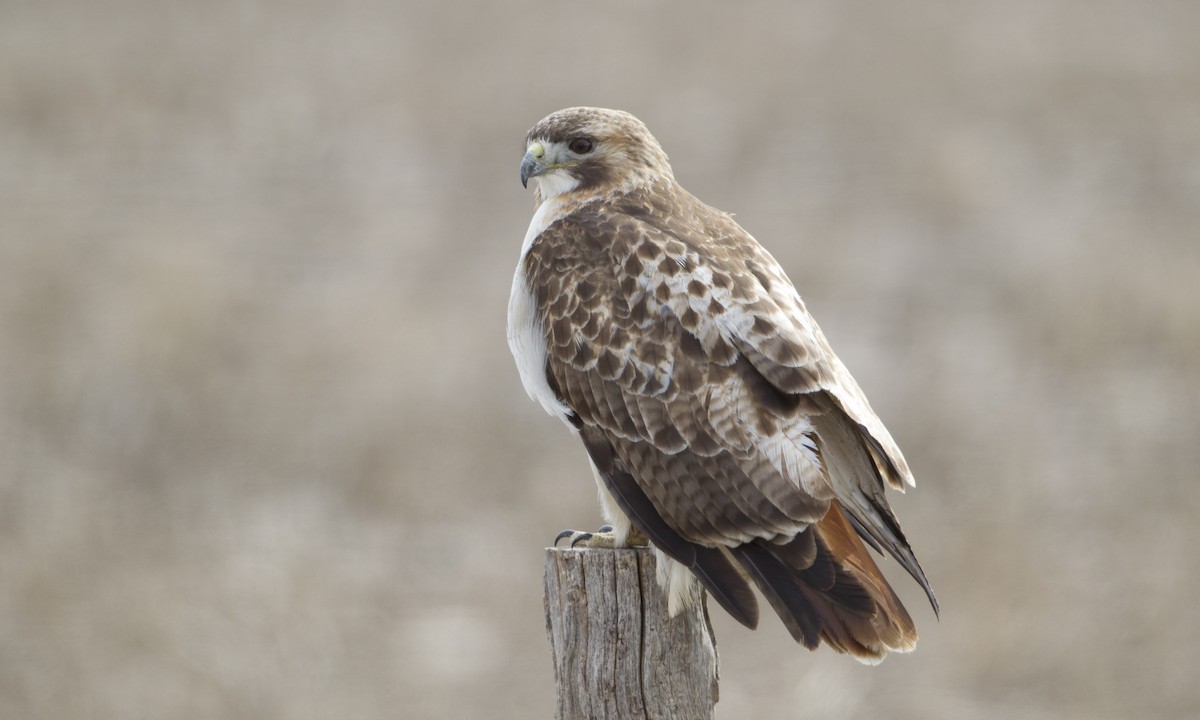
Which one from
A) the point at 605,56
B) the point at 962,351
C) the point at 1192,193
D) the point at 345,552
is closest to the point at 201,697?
the point at 345,552

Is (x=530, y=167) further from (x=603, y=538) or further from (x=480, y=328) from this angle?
(x=480, y=328)

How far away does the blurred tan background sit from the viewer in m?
8.55

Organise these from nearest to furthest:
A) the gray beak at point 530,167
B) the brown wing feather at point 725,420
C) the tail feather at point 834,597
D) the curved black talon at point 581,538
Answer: the tail feather at point 834,597 → the brown wing feather at point 725,420 → the curved black talon at point 581,538 → the gray beak at point 530,167

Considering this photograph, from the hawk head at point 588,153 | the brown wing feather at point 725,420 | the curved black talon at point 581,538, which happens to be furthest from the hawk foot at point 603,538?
the hawk head at point 588,153

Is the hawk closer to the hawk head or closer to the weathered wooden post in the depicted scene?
the weathered wooden post

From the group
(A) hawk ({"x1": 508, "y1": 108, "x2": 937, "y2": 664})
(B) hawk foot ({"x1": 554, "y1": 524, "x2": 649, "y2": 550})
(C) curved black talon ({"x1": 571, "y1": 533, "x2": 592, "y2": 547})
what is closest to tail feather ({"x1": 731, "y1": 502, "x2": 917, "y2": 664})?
(A) hawk ({"x1": 508, "y1": 108, "x2": 937, "y2": 664})

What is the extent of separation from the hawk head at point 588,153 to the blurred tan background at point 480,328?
3.78 m

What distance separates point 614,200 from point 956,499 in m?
6.43

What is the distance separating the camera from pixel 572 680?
Result: 377 cm

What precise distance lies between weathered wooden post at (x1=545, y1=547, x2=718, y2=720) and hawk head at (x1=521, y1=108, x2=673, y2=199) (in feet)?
4.91

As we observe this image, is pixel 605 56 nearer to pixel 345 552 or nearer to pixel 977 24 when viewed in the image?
pixel 977 24

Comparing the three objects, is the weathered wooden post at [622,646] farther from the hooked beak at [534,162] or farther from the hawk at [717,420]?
the hooked beak at [534,162]

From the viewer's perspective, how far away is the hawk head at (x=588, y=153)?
4.65 m

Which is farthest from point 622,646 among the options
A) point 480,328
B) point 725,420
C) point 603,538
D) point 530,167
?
point 480,328
